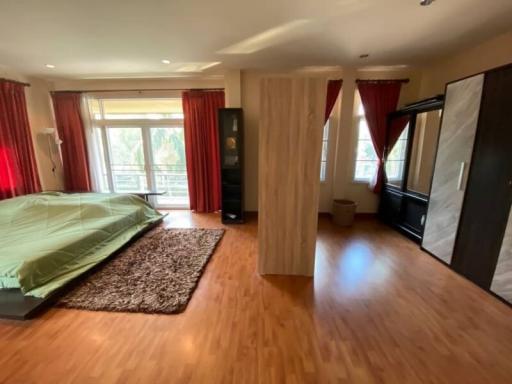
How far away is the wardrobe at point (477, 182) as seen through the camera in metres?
2.04

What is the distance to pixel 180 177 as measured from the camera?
4.71m

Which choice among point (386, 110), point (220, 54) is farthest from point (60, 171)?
point (386, 110)

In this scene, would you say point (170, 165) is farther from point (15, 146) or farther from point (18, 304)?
point (18, 304)

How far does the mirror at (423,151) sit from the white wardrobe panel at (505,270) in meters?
1.09

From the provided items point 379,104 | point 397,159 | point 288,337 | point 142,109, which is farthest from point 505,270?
point 142,109

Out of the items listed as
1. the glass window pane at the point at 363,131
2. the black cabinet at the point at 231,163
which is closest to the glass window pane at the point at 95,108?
the black cabinet at the point at 231,163

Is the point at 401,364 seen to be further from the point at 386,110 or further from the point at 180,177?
the point at 180,177

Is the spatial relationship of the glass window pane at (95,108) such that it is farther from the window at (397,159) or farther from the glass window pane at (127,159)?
the window at (397,159)

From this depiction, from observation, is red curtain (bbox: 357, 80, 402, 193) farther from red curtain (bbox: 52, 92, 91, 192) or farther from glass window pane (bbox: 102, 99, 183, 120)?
red curtain (bbox: 52, 92, 91, 192)

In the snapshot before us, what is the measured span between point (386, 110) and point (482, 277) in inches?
109

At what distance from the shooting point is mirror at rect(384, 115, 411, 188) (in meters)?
3.59

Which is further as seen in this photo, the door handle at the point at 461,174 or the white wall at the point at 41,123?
Answer: the white wall at the point at 41,123

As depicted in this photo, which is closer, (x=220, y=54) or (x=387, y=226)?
(x=220, y=54)

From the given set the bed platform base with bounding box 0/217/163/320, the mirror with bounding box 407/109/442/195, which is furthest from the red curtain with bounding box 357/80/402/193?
the bed platform base with bounding box 0/217/163/320
